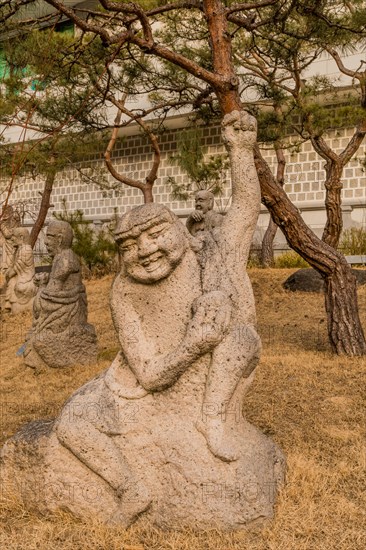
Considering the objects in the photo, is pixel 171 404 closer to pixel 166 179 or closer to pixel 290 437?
pixel 290 437

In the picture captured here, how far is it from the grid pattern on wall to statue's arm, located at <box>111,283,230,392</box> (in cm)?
831

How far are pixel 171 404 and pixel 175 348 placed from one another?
0.81 ft

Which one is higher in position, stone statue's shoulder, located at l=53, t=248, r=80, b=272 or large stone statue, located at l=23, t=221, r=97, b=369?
stone statue's shoulder, located at l=53, t=248, r=80, b=272

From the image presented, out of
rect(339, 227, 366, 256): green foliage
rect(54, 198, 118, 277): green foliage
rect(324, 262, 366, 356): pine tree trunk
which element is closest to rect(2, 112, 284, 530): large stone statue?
rect(324, 262, 366, 356): pine tree trunk

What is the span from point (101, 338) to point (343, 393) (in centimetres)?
405

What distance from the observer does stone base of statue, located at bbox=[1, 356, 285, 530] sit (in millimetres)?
3014

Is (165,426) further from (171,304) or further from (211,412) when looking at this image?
(171,304)

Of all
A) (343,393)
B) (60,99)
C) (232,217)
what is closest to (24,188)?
(60,99)

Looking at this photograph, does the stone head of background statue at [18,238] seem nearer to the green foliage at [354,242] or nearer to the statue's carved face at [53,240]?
the statue's carved face at [53,240]

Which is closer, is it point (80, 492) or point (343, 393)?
point (80, 492)

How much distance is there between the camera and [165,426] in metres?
3.16

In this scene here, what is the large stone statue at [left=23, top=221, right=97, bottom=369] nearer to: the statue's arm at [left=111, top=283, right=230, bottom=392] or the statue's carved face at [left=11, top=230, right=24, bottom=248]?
the statue's arm at [left=111, top=283, right=230, bottom=392]

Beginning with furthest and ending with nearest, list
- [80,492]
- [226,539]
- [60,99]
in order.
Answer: [60,99] < [80,492] < [226,539]

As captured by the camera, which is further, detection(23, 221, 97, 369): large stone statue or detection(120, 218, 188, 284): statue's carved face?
detection(23, 221, 97, 369): large stone statue
